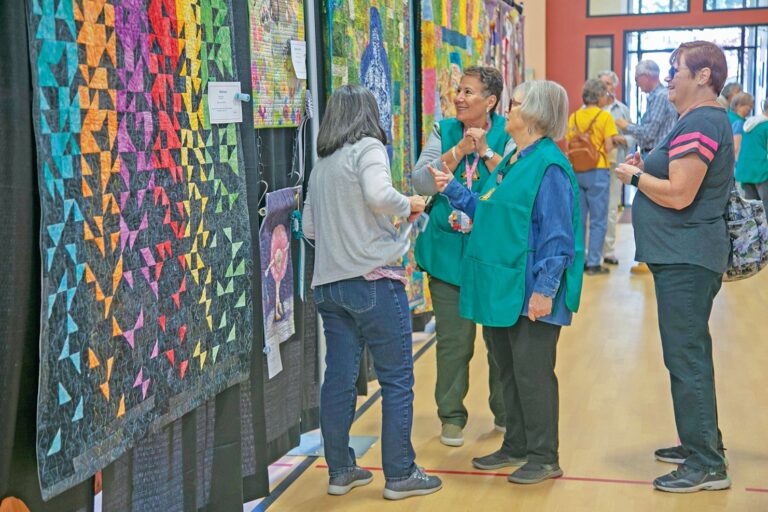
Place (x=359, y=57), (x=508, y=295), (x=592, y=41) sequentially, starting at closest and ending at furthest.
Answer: (x=508, y=295) < (x=359, y=57) < (x=592, y=41)

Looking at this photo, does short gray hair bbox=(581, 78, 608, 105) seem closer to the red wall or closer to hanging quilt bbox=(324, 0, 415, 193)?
hanging quilt bbox=(324, 0, 415, 193)

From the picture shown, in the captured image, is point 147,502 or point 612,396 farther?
point 612,396

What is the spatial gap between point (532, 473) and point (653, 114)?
4.77m

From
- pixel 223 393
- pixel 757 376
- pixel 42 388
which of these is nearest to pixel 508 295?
pixel 223 393

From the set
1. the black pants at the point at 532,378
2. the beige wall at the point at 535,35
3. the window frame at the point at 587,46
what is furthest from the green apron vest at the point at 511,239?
the window frame at the point at 587,46

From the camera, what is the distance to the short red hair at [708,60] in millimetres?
3270

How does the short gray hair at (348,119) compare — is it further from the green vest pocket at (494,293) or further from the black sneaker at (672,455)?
the black sneaker at (672,455)

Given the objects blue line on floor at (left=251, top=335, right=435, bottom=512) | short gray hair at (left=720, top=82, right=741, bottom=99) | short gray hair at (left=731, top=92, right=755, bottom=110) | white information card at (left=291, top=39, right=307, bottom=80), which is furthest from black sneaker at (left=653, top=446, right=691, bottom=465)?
short gray hair at (left=720, top=82, right=741, bottom=99)

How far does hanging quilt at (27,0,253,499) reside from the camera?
83.9 inches

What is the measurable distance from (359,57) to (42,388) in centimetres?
264

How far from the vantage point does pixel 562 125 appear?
3.44 metres

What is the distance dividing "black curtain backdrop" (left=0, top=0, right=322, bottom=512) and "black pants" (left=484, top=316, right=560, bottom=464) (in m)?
0.85

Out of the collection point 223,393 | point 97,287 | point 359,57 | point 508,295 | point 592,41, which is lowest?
point 223,393

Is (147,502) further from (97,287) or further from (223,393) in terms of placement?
(97,287)
